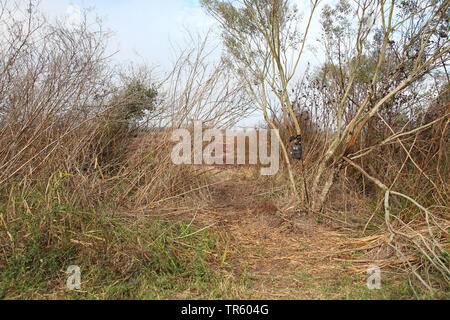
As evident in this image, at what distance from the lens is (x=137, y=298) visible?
1.99 metres

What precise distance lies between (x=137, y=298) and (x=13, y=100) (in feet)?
8.05

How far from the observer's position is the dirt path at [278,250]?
2.26 metres

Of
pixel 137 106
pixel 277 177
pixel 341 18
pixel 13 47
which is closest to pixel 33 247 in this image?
pixel 13 47

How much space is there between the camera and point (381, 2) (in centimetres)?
324

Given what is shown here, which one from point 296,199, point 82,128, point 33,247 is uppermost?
point 82,128

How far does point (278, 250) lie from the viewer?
2988 millimetres

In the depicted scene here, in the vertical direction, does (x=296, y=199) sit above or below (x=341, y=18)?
below

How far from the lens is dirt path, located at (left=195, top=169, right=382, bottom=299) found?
2264mm

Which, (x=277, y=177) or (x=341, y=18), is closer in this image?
(x=341, y=18)

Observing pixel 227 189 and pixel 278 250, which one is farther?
pixel 227 189
